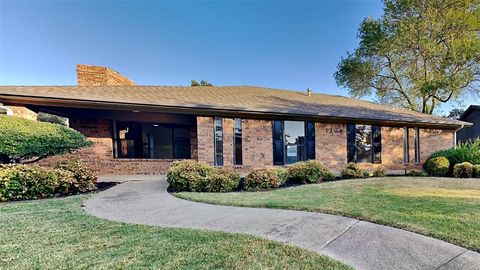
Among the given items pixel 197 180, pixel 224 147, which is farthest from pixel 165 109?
pixel 197 180

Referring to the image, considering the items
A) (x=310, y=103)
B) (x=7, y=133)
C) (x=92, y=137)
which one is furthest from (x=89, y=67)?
(x=310, y=103)

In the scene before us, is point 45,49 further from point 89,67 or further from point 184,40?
point 184,40

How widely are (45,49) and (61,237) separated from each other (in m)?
13.2

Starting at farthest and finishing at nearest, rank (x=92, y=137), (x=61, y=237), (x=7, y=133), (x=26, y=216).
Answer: (x=92, y=137) → (x=7, y=133) → (x=26, y=216) → (x=61, y=237)

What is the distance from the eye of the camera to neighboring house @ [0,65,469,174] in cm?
927

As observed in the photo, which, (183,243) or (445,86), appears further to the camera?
(445,86)

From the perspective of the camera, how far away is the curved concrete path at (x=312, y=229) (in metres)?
2.79

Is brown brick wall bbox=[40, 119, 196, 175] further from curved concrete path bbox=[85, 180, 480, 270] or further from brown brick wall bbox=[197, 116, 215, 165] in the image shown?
curved concrete path bbox=[85, 180, 480, 270]

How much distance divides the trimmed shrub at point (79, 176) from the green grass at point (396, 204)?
9.00 feet

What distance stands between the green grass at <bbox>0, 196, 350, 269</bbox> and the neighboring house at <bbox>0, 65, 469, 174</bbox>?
593 centimetres

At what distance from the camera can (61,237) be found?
3.41 m

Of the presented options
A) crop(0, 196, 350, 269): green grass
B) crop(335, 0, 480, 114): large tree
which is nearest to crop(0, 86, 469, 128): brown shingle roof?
crop(0, 196, 350, 269): green grass

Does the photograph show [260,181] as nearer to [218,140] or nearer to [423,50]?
[218,140]

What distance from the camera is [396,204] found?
16.7 feet
